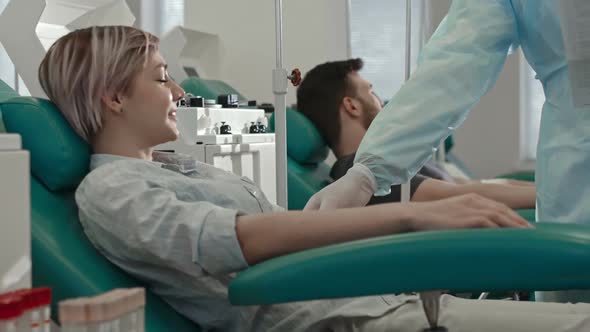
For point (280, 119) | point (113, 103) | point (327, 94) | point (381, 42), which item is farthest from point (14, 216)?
point (381, 42)

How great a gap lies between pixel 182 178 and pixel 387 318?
46 centimetres

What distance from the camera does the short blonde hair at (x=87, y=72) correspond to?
1.42 meters

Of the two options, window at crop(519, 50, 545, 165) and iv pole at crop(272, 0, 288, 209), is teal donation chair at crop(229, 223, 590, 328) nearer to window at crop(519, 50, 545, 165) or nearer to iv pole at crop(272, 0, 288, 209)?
iv pole at crop(272, 0, 288, 209)

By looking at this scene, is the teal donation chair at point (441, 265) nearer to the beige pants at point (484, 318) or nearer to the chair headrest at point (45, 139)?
the beige pants at point (484, 318)

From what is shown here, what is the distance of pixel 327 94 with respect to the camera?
300 centimetres

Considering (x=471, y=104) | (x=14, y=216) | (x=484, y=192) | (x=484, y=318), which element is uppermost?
(x=471, y=104)

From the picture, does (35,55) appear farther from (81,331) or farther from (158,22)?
(158,22)

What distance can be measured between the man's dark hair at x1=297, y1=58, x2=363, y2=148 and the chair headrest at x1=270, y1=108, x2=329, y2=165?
0.27 feet

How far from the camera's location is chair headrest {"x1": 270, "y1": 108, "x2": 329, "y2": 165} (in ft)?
9.34

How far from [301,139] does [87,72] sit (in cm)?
148

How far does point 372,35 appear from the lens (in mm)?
5926

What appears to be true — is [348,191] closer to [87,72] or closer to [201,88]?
[87,72]

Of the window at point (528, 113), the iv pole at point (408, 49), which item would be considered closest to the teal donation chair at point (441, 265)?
the iv pole at point (408, 49)

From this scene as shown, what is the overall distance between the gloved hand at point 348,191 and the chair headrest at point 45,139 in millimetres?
456
